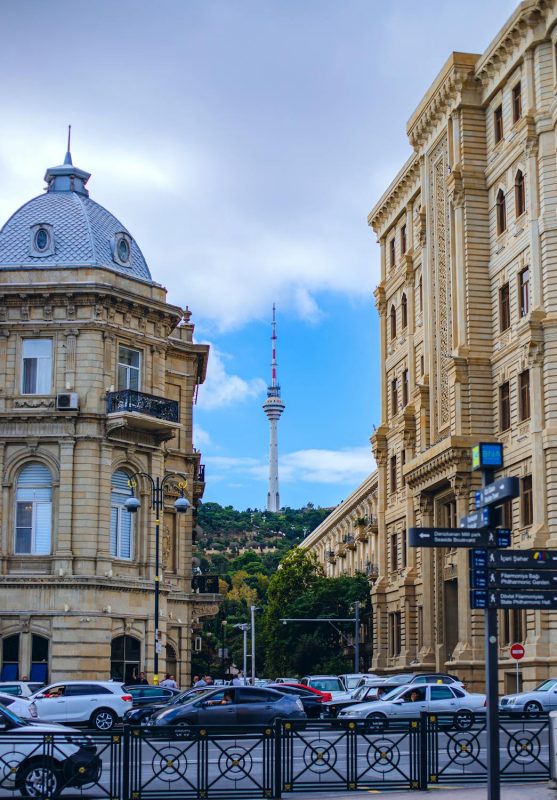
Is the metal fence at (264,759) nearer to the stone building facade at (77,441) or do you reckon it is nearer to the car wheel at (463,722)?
the car wheel at (463,722)

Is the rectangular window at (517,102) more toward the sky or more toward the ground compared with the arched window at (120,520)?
more toward the sky

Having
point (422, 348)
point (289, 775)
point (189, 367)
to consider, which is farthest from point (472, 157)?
point (289, 775)

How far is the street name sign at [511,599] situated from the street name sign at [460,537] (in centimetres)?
65

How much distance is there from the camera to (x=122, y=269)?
2126 inches

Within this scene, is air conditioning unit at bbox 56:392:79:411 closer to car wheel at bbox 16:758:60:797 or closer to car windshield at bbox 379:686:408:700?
car windshield at bbox 379:686:408:700

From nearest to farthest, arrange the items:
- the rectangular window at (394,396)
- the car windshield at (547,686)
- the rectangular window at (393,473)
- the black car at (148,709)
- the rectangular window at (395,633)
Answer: the black car at (148,709)
the car windshield at (547,686)
the rectangular window at (395,633)
the rectangular window at (393,473)
the rectangular window at (394,396)

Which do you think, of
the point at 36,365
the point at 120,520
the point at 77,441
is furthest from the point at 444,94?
the point at 120,520

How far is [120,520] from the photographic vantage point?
51.9 meters

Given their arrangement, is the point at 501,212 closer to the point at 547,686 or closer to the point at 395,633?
the point at 547,686

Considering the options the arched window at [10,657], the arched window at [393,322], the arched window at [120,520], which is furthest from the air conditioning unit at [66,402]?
the arched window at [393,322]

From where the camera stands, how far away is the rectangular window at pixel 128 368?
5244cm

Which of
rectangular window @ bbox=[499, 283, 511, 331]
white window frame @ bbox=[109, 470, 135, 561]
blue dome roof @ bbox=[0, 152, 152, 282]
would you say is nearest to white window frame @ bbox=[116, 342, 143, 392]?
blue dome roof @ bbox=[0, 152, 152, 282]

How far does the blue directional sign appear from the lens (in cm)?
1623

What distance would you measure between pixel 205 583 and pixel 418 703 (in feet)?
91.6
